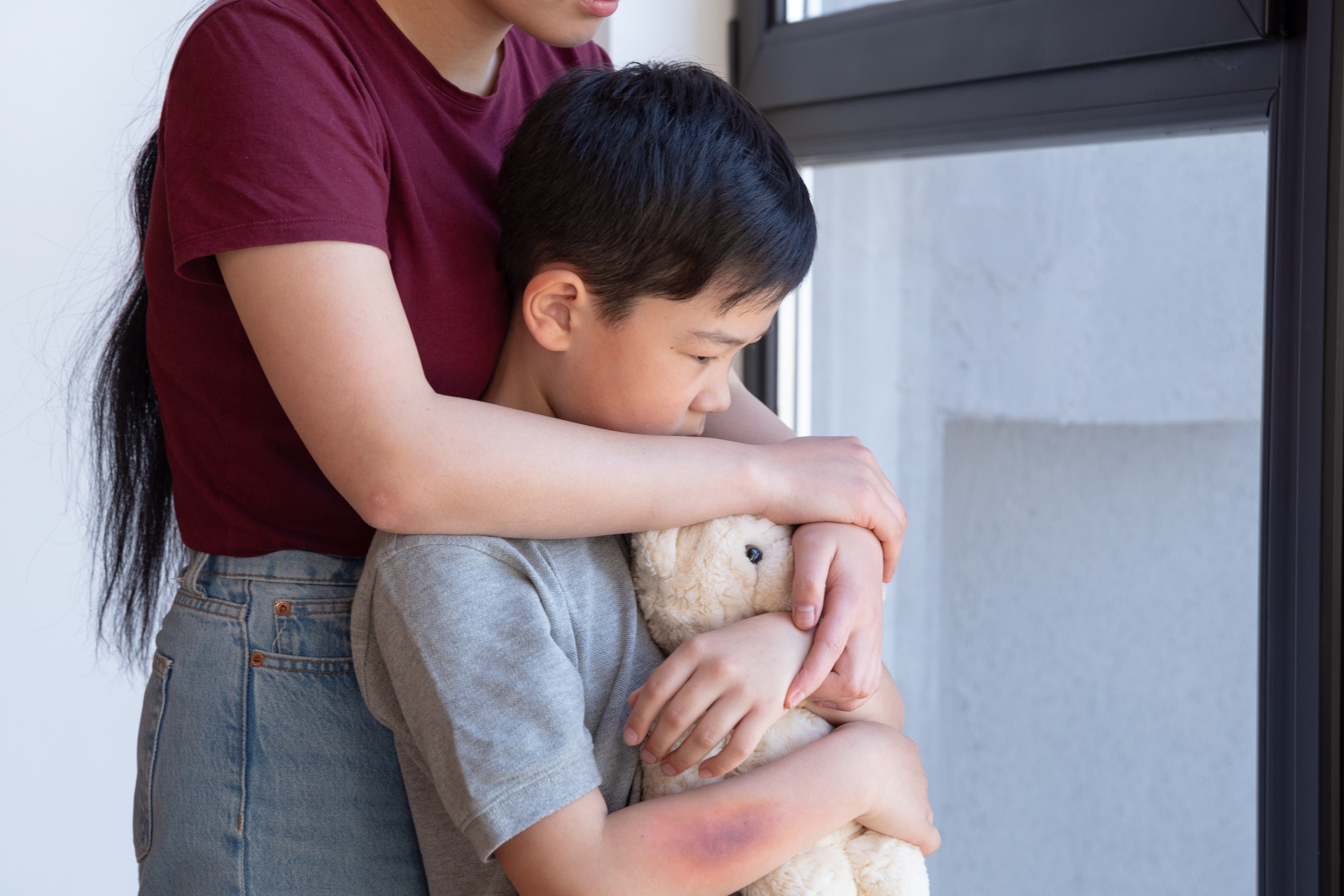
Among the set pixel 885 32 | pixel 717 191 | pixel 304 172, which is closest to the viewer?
pixel 304 172

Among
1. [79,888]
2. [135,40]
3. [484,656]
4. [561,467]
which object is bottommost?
[79,888]

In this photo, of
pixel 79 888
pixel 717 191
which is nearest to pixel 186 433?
pixel 717 191

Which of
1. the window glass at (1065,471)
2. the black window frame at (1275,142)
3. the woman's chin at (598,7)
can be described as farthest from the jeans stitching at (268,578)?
the window glass at (1065,471)

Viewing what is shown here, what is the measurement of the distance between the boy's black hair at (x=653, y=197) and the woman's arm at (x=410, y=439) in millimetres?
133

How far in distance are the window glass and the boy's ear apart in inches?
32.0

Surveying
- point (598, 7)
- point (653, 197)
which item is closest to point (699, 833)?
point (653, 197)

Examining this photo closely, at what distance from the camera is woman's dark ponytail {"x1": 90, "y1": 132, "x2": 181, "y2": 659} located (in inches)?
35.6

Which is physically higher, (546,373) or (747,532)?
(546,373)

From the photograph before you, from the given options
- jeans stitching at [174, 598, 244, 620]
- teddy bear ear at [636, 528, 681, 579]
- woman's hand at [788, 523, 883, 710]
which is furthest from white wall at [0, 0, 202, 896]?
woman's hand at [788, 523, 883, 710]

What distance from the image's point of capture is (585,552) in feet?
2.60

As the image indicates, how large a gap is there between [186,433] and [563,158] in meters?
0.36

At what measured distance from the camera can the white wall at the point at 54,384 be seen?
1364 millimetres

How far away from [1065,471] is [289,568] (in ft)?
3.34

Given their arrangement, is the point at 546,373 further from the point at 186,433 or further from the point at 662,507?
the point at 186,433
